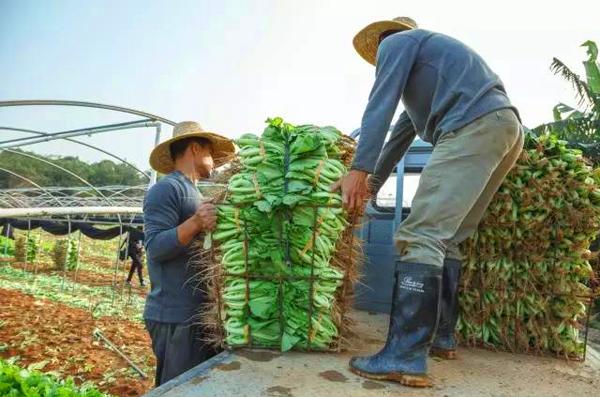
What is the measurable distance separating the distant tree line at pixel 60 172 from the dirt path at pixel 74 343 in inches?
1081

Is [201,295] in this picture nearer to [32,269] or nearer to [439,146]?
[439,146]

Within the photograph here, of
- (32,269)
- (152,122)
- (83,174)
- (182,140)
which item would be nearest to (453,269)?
(182,140)

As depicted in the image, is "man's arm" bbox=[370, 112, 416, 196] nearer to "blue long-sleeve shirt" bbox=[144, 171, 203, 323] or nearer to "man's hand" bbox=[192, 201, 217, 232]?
"man's hand" bbox=[192, 201, 217, 232]

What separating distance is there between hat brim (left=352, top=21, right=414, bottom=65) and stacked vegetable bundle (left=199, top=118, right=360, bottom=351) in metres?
1.06

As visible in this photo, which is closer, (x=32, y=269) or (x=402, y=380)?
(x=402, y=380)

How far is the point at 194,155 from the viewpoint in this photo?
350 centimetres

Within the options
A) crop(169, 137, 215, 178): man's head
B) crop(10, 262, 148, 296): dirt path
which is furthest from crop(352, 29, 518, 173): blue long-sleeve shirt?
crop(10, 262, 148, 296): dirt path

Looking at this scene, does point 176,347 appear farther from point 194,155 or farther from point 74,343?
point 74,343

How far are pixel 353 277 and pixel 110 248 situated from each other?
32.1 meters

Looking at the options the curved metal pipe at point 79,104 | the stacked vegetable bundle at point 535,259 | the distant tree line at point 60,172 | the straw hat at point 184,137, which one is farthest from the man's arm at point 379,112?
the distant tree line at point 60,172

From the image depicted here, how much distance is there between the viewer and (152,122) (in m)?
10.8

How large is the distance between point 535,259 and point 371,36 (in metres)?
1.77

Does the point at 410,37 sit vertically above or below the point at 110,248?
above

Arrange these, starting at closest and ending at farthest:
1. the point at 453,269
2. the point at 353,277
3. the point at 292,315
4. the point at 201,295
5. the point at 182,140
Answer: the point at 292,315, the point at 353,277, the point at 453,269, the point at 201,295, the point at 182,140
